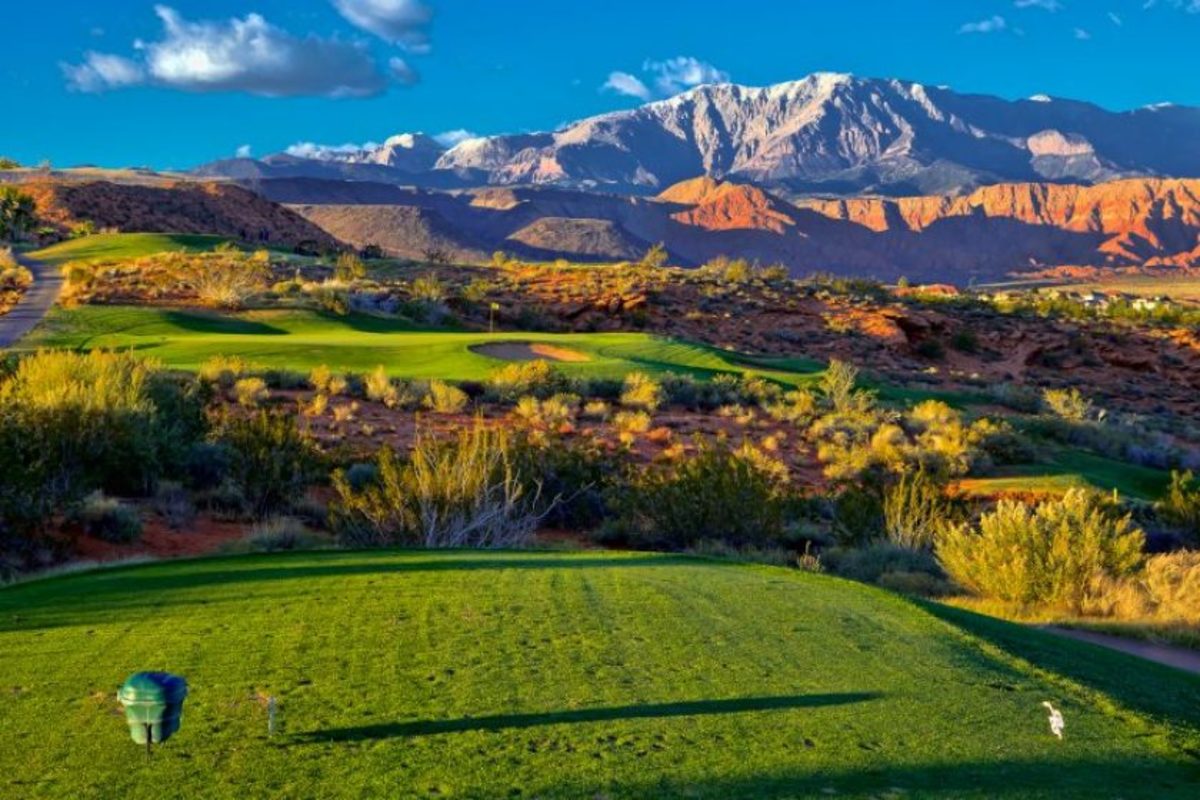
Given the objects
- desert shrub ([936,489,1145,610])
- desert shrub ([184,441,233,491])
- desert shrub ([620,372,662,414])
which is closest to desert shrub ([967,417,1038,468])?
desert shrub ([620,372,662,414])

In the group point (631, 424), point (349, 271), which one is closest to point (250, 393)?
point (631, 424)

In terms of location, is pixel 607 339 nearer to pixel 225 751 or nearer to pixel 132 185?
pixel 225 751

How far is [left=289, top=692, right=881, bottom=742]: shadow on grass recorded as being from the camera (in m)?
5.02

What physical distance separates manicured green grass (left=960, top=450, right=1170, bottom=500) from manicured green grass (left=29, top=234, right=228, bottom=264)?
51885 millimetres

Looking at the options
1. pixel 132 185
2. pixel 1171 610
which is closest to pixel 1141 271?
pixel 132 185

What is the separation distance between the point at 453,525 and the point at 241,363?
17.1 metres

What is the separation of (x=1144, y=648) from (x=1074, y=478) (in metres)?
12.4

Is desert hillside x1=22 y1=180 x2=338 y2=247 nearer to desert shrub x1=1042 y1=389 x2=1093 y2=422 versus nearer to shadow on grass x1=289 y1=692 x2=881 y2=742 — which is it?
desert shrub x1=1042 y1=389 x2=1093 y2=422

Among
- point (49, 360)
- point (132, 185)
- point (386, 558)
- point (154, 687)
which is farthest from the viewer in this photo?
point (132, 185)

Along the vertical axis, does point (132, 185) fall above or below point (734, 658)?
above

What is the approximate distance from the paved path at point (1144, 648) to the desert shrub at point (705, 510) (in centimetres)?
626

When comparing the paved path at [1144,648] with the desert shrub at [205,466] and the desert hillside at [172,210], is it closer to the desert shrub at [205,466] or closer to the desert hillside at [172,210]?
the desert shrub at [205,466]

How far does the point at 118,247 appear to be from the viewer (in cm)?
6575

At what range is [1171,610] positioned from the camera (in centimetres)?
1222
